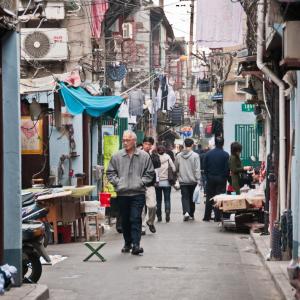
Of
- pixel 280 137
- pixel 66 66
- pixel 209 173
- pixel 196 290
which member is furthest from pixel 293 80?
pixel 66 66

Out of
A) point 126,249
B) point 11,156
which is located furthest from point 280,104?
point 11,156

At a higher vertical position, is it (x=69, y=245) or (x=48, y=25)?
(x=48, y=25)

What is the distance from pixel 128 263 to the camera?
12.5m

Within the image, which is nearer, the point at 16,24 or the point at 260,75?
the point at 16,24

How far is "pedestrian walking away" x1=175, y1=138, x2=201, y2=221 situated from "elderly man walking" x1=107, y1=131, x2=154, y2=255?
6.75m

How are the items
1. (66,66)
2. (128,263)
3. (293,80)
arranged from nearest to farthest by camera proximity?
(293,80)
(128,263)
(66,66)

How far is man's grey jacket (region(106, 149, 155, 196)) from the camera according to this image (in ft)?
43.6

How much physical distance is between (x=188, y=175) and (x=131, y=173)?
23.0ft

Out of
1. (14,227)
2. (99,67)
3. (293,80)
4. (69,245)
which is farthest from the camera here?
(99,67)

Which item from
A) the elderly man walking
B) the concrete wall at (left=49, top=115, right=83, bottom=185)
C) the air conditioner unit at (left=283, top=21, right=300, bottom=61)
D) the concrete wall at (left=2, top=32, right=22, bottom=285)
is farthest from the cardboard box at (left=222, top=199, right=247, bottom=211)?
the air conditioner unit at (left=283, top=21, right=300, bottom=61)

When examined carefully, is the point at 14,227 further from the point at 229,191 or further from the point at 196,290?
the point at 229,191

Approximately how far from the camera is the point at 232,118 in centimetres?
3094

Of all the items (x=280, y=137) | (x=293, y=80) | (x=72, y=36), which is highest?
(x=72, y=36)

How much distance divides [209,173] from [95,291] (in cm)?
1038
